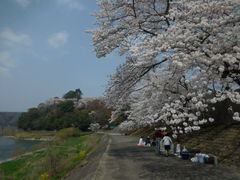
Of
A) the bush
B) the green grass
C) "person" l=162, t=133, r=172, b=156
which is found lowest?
Result: the green grass

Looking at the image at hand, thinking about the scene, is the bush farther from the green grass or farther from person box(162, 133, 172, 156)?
person box(162, 133, 172, 156)

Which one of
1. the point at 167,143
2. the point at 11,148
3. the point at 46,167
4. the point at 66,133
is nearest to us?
the point at 167,143

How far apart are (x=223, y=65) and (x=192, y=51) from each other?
970 millimetres

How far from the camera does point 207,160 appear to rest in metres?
10.8

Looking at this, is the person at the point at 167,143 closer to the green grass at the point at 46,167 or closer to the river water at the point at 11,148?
the green grass at the point at 46,167

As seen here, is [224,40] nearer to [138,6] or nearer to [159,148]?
[138,6]

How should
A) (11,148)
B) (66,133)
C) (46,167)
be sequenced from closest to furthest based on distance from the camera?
(46,167), (11,148), (66,133)

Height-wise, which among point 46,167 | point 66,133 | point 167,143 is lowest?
point 46,167

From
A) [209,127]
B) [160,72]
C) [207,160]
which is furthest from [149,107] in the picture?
[207,160]

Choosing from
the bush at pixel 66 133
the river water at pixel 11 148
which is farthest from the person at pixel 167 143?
the bush at pixel 66 133

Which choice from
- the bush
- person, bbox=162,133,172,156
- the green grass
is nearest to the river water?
the bush

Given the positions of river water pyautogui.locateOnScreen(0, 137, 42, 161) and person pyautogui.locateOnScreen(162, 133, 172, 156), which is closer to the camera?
person pyautogui.locateOnScreen(162, 133, 172, 156)

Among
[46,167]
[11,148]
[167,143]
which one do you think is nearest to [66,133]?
[11,148]

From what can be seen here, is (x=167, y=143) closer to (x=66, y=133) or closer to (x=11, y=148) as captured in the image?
(x=11, y=148)
